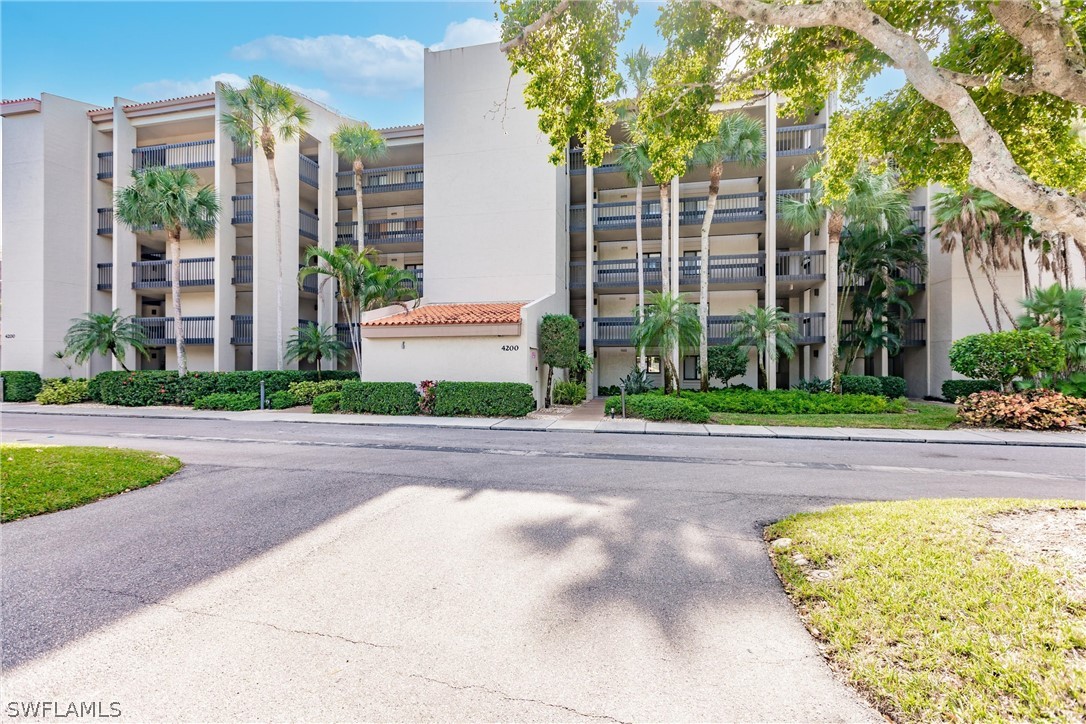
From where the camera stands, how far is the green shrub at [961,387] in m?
18.6

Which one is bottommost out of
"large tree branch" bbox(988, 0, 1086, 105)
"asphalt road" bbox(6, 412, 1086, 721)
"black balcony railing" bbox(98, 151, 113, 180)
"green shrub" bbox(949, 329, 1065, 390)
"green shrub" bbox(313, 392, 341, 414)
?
"asphalt road" bbox(6, 412, 1086, 721)

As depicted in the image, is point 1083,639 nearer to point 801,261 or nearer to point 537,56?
point 537,56

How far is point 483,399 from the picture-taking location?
1684 cm

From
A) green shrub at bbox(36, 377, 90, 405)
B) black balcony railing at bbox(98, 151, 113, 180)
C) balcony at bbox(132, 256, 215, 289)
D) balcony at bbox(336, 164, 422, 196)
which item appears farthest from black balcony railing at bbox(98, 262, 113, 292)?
balcony at bbox(336, 164, 422, 196)

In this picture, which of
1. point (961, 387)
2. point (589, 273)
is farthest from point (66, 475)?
point (961, 387)

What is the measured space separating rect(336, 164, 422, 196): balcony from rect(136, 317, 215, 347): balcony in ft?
34.8

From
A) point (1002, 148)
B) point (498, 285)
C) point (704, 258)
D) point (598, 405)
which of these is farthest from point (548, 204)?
point (1002, 148)

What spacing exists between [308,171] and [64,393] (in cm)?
1633

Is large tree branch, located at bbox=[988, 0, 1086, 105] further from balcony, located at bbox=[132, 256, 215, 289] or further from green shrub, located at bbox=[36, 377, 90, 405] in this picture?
green shrub, located at bbox=[36, 377, 90, 405]

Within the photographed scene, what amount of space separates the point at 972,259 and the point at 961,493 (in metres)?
18.7

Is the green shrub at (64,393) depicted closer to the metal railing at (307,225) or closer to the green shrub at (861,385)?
the metal railing at (307,225)

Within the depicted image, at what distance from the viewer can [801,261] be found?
75.3 feet

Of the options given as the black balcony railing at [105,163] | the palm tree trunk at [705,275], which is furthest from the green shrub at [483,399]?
the black balcony railing at [105,163]

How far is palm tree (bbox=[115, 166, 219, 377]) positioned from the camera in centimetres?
2003
